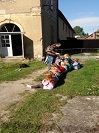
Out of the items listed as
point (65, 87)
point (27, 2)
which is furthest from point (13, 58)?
point (65, 87)

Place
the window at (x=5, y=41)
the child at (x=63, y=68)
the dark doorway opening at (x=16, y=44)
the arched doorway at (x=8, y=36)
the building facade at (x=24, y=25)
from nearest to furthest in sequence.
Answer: the child at (x=63, y=68) → the building facade at (x=24, y=25) → the arched doorway at (x=8, y=36) → the window at (x=5, y=41) → the dark doorway opening at (x=16, y=44)

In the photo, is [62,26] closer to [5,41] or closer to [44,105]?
[5,41]

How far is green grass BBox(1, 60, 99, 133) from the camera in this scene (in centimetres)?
456

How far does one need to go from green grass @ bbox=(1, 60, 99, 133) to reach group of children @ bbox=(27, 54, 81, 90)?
0.26m

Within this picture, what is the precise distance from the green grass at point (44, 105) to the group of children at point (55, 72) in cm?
26

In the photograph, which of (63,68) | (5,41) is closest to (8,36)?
(5,41)

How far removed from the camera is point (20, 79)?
9391 mm

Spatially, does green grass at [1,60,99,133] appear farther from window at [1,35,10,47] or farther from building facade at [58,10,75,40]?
building facade at [58,10,75,40]

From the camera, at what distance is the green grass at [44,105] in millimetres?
4559

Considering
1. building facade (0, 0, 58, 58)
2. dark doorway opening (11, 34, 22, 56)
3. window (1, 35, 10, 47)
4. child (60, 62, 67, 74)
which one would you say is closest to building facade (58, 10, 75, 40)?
dark doorway opening (11, 34, 22, 56)

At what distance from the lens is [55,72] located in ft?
28.4

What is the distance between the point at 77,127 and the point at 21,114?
1.54 meters

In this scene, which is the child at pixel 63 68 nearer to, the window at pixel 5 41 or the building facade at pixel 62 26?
the window at pixel 5 41

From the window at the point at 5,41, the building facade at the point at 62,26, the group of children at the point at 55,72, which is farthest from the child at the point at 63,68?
the building facade at the point at 62,26
